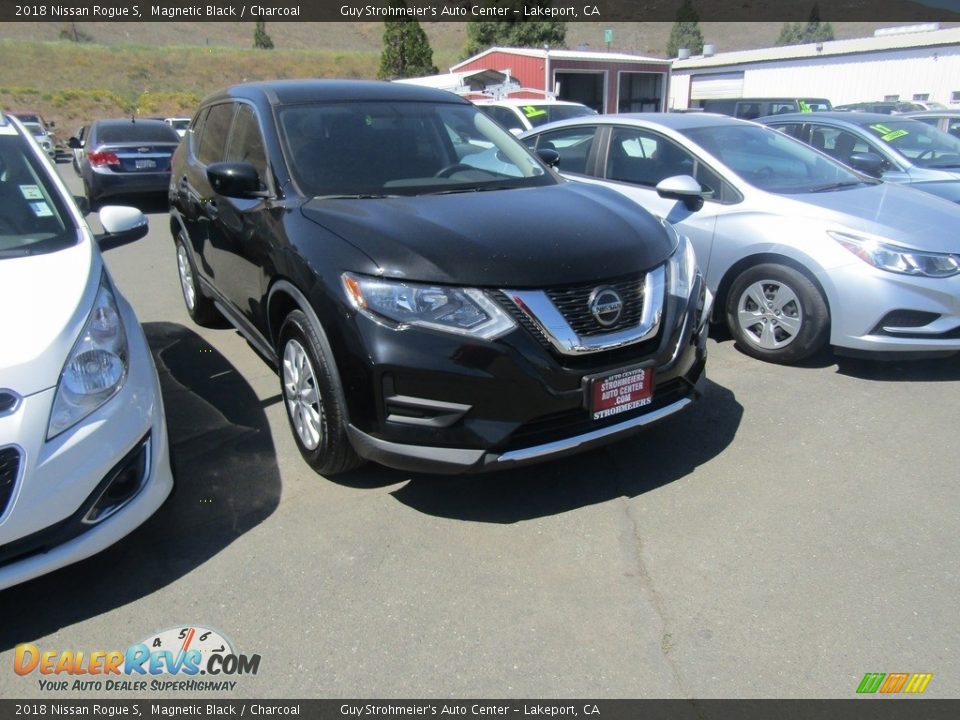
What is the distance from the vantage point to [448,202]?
3428mm

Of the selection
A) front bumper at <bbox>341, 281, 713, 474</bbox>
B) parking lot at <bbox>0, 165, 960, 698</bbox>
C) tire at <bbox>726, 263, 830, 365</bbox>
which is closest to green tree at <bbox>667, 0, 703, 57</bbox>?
tire at <bbox>726, 263, 830, 365</bbox>

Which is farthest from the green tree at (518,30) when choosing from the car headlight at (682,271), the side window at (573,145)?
the car headlight at (682,271)

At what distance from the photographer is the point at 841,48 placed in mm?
28719

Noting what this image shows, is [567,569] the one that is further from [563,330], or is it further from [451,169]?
[451,169]

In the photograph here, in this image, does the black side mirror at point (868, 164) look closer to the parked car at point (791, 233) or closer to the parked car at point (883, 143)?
the parked car at point (883, 143)

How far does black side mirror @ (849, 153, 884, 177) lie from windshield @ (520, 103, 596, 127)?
6.46m

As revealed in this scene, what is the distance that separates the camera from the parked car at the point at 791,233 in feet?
14.1

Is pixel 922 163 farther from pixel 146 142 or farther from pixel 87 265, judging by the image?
pixel 146 142

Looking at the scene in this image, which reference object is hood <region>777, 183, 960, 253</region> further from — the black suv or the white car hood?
A: the white car hood

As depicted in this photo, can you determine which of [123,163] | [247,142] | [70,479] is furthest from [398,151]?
[123,163]

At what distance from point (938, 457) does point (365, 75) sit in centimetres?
5565

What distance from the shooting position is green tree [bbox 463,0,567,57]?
155ft

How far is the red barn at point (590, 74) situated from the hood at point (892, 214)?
62.0 ft
